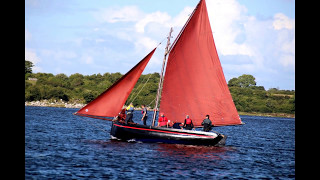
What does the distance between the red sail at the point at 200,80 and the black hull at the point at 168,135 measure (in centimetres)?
166

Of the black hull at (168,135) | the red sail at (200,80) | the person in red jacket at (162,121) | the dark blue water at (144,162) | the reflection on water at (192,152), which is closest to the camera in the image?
the dark blue water at (144,162)

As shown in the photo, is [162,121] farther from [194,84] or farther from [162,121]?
[194,84]

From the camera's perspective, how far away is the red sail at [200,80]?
3788 cm

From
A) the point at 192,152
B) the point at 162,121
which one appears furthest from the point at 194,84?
the point at 192,152

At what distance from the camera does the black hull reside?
36.9 m

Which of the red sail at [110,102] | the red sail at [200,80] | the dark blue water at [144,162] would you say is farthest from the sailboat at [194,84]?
the dark blue water at [144,162]

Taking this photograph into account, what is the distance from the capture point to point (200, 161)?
30391 mm

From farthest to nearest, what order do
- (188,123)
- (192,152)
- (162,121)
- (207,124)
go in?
(162,121)
(188,123)
(207,124)
(192,152)

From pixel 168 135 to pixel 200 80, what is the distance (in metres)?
5.13

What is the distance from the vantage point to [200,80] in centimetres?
3800

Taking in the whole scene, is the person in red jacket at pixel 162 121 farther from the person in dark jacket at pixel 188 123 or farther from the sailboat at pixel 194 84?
the person in dark jacket at pixel 188 123

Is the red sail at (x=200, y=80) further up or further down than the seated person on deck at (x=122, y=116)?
further up

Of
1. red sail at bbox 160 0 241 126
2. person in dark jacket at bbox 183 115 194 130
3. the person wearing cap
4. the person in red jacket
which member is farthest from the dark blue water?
red sail at bbox 160 0 241 126
